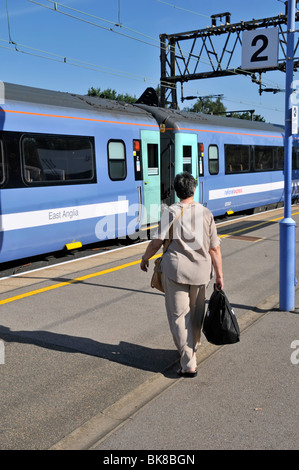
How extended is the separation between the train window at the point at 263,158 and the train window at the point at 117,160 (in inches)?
309

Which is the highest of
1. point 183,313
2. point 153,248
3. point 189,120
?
point 189,120

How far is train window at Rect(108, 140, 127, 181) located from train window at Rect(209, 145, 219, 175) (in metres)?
4.54

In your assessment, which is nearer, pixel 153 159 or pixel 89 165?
pixel 89 165

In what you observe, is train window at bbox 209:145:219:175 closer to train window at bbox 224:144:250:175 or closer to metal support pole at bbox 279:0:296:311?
train window at bbox 224:144:250:175

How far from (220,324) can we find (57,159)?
5797mm

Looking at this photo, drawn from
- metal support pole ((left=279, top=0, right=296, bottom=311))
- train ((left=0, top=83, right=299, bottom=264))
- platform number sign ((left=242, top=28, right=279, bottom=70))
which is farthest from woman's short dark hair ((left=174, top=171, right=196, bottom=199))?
train ((left=0, top=83, right=299, bottom=264))

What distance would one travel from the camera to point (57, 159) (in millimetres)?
9188

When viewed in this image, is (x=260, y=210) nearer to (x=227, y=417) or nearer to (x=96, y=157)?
(x=96, y=157)

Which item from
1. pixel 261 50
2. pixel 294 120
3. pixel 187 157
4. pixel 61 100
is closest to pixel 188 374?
pixel 294 120

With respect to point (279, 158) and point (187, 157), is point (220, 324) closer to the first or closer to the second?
point (187, 157)

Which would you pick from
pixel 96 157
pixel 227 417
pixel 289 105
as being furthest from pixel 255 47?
pixel 227 417

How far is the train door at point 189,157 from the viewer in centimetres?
1323

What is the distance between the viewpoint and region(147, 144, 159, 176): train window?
11992 millimetres

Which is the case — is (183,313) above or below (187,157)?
below
